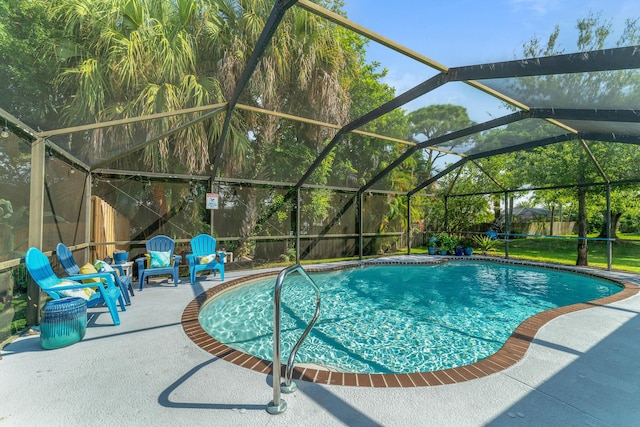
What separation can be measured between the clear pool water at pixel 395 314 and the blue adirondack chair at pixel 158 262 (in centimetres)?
115

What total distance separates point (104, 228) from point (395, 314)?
597 cm

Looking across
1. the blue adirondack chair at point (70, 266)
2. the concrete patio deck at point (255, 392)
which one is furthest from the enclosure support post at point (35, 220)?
the concrete patio deck at point (255, 392)

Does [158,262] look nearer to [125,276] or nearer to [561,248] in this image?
[125,276]

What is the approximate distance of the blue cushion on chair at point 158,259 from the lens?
5.59m

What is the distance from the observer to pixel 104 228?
19.5ft

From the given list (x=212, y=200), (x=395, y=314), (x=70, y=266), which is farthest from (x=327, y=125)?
(x=70, y=266)

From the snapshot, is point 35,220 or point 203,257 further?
point 203,257

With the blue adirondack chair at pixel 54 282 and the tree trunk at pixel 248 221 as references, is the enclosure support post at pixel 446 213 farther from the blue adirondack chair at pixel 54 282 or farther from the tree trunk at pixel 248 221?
the blue adirondack chair at pixel 54 282

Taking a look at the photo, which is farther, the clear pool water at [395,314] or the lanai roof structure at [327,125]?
the lanai roof structure at [327,125]

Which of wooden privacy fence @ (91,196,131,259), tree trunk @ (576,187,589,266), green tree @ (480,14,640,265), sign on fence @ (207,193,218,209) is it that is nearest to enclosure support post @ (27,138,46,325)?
wooden privacy fence @ (91,196,131,259)

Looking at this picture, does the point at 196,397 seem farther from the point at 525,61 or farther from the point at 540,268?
the point at 540,268

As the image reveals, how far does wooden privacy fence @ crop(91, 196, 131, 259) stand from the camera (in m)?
5.86

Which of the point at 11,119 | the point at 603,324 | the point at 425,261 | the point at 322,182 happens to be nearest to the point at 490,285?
the point at 425,261

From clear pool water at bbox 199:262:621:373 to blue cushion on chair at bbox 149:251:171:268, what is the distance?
4.36ft
